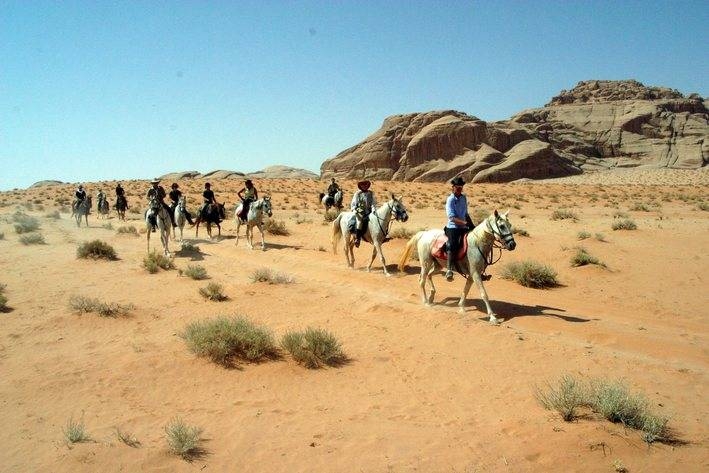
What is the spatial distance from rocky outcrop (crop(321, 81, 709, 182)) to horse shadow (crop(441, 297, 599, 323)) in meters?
57.6

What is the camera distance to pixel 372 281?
43.8ft

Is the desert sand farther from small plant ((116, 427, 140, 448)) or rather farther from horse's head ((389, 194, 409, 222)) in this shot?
horse's head ((389, 194, 409, 222))

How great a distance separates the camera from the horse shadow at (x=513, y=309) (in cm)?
974

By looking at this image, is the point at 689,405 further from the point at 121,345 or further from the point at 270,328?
the point at 121,345

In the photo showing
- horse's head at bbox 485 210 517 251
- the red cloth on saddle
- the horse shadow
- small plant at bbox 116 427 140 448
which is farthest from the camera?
the red cloth on saddle

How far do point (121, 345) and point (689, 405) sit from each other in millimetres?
8663

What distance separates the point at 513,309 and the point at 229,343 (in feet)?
20.3

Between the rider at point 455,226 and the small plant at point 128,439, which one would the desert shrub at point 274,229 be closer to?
the rider at point 455,226

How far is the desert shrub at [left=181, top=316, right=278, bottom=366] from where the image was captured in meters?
7.54

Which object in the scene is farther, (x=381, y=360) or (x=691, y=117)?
(x=691, y=117)

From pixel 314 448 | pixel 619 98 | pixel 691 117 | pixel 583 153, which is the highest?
pixel 619 98

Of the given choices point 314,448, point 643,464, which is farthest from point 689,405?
point 314,448

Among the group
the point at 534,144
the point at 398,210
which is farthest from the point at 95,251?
the point at 534,144

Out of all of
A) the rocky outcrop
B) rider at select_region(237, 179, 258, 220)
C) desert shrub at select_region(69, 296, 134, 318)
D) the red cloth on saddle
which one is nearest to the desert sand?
desert shrub at select_region(69, 296, 134, 318)
